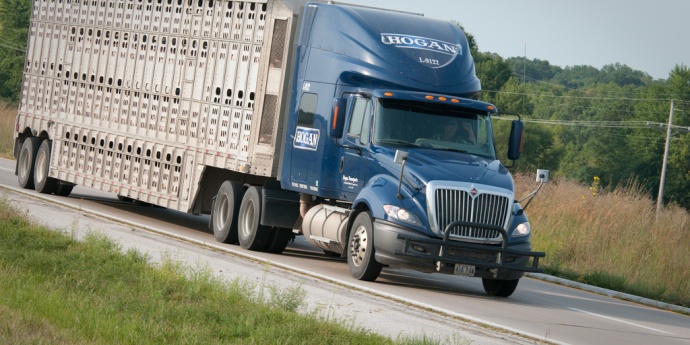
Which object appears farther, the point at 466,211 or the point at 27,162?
the point at 27,162

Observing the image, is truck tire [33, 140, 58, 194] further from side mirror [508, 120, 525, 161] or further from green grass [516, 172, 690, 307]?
side mirror [508, 120, 525, 161]

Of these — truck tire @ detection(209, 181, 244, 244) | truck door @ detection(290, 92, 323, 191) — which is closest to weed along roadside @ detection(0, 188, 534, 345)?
truck door @ detection(290, 92, 323, 191)

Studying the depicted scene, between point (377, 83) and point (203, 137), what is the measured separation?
4547mm

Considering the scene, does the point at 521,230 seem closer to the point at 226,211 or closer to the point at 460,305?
the point at 460,305

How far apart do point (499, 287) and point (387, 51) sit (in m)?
3.81

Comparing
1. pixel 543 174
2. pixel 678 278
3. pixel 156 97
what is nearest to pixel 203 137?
pixel 156 97

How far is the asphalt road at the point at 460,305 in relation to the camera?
44.8ft

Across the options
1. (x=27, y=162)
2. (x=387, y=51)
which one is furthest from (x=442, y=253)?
(x=27, y=162)

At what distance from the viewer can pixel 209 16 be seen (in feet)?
72.5

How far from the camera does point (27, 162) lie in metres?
27.5

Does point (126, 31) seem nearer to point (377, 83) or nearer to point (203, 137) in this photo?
point (203, 137)

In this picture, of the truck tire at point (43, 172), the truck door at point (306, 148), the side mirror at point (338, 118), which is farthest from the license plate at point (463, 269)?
the truck tire at point (43, 172)

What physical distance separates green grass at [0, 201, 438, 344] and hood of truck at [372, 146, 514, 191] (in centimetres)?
316

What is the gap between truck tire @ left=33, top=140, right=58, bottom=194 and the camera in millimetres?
26656
